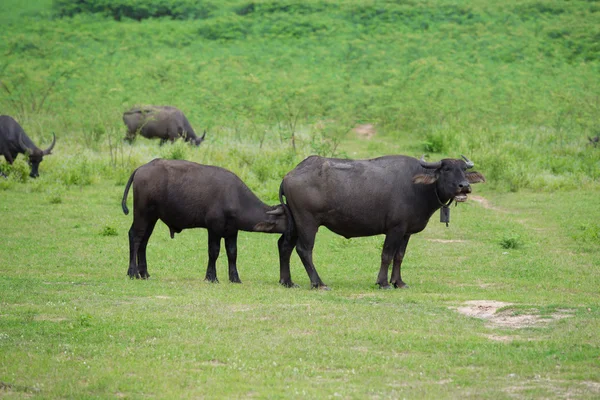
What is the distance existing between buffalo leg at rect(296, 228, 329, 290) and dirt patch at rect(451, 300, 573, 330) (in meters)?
2.29

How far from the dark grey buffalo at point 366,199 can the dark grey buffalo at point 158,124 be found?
1642 cm

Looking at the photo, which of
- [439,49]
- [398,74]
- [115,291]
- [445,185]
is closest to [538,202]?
[445,185]

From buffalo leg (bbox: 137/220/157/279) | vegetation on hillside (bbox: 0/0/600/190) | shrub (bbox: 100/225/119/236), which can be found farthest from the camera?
vegetation on hillside (bbox: 0/0/600/190)

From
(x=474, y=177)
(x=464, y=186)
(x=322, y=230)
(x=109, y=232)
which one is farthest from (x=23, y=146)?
(x=464, y=186)

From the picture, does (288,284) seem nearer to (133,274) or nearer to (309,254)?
(309,254)

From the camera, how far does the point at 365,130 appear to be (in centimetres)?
3394

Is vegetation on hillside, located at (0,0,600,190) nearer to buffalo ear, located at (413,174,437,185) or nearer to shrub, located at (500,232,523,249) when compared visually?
shrub, located at (500,232,523,249)

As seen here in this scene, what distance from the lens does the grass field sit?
27.6 feet

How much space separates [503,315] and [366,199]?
10.0ft

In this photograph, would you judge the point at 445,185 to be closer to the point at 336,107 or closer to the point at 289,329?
the point at 289,329

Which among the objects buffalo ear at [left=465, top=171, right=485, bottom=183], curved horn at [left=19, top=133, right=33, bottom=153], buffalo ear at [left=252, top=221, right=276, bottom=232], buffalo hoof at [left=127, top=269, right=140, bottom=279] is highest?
buffalo ear at [left=465, top=171, right=485, bottom=183]

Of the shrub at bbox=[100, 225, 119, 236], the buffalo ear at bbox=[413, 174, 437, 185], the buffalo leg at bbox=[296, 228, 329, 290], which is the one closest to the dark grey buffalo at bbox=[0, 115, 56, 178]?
the shrub at bbox=[100, 225, 119, 236]

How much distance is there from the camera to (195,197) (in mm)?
13086

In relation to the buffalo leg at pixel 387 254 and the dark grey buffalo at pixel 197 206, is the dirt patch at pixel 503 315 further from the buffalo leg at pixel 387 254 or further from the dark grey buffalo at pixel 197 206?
the dark grey buffalo at pixel 197 206
